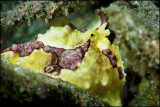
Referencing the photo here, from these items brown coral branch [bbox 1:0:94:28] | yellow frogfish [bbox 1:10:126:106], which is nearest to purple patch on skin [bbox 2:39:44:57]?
yellow frogfish [bbox 1:10:126:106]

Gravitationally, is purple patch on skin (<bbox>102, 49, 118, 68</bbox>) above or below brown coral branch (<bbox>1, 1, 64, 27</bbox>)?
below

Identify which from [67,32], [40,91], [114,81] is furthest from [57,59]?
[40,91]

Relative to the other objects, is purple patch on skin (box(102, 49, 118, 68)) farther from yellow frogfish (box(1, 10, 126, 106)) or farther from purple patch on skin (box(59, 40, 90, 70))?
purple patch on skin (box(59, 40, 90, 70))

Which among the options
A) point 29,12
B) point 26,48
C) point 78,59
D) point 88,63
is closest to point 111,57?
point 88,63

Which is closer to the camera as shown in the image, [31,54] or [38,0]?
[31,54]

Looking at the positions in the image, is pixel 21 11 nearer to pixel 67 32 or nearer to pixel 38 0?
pixel 38 0

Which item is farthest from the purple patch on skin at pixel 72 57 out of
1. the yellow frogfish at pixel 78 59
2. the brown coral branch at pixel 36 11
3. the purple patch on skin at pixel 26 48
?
the brown coral branch at pixel 36 11

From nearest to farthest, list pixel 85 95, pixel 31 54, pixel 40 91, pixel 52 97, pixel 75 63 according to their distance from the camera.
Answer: pixel 40 91 → pixel 52 97 → pixel 85 95 → pixel 75 63 → pixel 31 54

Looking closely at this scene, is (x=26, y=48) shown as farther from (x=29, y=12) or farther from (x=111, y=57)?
(x=111, y=57)
